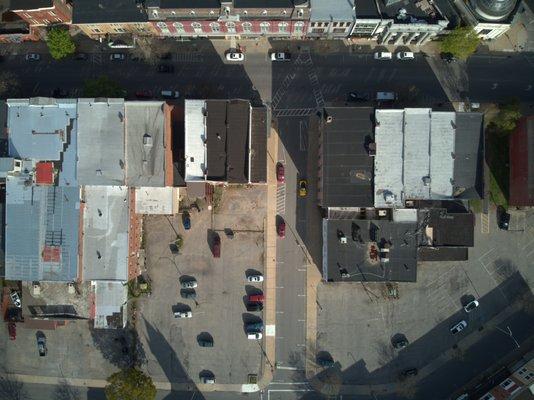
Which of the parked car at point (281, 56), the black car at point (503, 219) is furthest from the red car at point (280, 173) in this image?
the black car at point (503, 219)

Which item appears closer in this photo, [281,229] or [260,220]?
[281,229]

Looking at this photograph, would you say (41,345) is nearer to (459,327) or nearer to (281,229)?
(281,229)

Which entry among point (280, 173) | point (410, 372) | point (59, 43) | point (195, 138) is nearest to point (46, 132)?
point (59, 43)

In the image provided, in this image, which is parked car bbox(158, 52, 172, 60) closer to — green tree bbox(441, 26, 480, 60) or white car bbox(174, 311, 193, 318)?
white car bbox(174, 311, 193, 318)

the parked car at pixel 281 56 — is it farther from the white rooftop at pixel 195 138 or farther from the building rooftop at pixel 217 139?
the white rooftop at pixel 195 138

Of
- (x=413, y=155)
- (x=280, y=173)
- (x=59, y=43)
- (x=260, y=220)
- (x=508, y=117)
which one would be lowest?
(x=260, y=220)

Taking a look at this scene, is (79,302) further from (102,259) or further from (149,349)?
(149,349)

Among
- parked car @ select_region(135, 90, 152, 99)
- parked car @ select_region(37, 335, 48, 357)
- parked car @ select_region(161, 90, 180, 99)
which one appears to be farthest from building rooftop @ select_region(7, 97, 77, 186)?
parked car @ select_region(37, 335, 48, 357)
